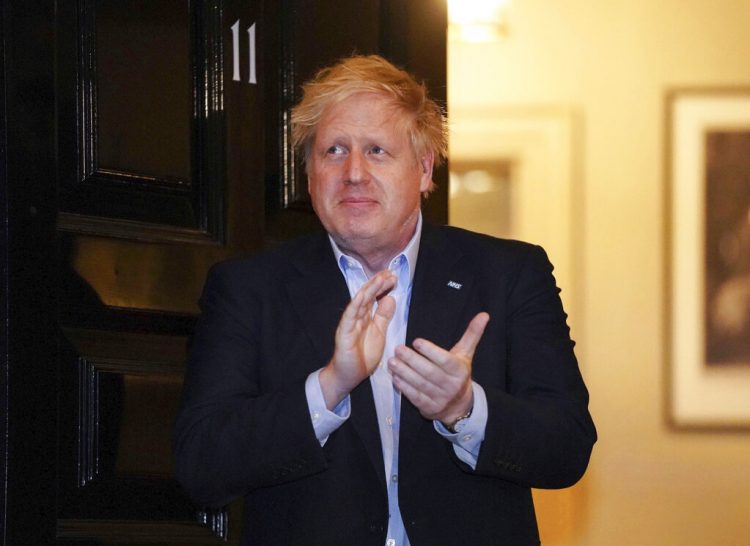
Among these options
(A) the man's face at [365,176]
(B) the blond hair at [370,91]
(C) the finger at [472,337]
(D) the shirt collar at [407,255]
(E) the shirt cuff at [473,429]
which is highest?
(B) the blond hair at [370,91]

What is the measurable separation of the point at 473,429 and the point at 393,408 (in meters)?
0.22

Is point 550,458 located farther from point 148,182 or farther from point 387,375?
point 148,182

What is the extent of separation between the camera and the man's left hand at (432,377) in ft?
5.39

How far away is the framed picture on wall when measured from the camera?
5.02 metres

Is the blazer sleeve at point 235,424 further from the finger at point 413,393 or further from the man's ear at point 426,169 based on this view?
the man's ear at point 426,169

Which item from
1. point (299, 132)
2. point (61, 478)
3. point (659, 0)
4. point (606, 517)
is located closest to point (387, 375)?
point (299, 132)

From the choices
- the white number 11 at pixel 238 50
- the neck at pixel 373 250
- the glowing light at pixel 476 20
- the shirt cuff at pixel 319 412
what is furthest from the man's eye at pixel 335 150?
the glowing light at pixel 476 20

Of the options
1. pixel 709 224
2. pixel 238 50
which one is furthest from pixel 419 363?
pixel 709 224

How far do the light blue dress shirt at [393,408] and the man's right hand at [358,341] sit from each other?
37 millimetres

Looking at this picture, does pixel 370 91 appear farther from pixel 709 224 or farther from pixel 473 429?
pixel 709 224

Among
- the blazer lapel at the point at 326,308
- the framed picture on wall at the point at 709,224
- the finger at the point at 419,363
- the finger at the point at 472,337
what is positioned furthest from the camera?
the framed picture on wall at the point at 709,224

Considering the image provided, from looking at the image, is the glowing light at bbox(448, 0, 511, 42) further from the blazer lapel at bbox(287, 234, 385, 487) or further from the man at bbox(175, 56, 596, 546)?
the blazer lapel at bbox(287, 234, 385, 487)

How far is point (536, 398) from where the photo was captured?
190cm

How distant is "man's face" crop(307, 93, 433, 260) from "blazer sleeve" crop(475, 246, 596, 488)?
24cm
